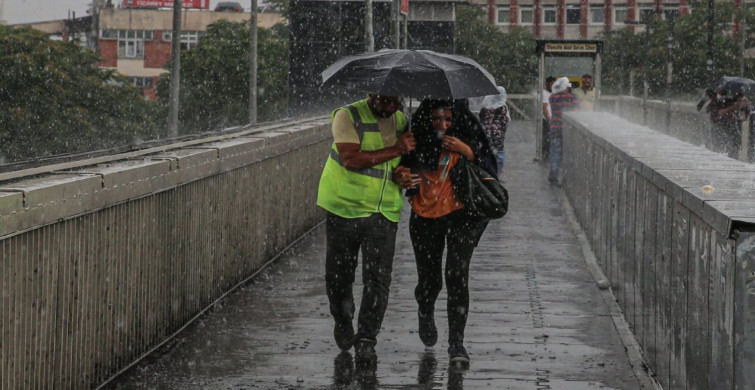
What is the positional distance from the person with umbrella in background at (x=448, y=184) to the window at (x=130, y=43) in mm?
144632

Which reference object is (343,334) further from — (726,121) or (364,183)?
(726,121)

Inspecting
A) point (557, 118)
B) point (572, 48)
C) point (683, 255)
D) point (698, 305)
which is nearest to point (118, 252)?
point (683, 255)

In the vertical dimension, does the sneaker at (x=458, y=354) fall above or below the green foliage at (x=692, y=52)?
below

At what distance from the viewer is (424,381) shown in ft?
25.8

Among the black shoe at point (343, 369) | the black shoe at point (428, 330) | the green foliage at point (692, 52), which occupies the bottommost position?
the black shoe at point (343, 369)

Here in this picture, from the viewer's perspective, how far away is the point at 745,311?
5.40 meters

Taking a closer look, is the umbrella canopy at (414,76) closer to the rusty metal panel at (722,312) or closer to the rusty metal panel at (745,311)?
the rusty metal panel at (722,312)

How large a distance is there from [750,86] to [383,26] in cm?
3240

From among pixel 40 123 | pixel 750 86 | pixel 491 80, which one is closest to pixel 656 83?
pixel 40 123

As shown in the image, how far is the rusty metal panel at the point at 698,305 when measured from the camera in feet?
20.0

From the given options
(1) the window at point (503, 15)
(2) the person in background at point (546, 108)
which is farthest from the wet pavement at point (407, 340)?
(1) the window at point (503, 15)

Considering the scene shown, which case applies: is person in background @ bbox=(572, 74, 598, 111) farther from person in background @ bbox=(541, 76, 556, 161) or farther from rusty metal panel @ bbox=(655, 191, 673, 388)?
rusty metal panel @ bbox=(655, 191, 673, 388)

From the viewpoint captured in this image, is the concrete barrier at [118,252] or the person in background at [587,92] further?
the person in background at [587,92]

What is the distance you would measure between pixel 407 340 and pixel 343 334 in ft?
1.92
